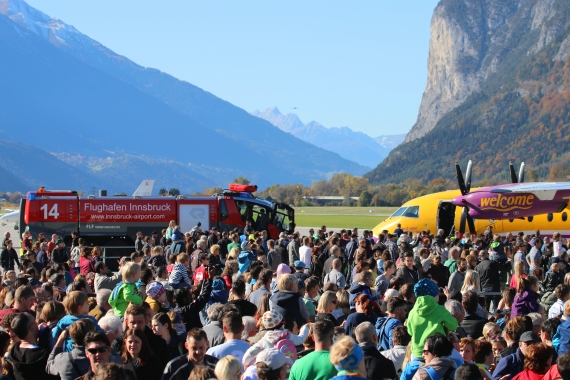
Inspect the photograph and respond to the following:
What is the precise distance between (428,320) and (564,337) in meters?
1.37

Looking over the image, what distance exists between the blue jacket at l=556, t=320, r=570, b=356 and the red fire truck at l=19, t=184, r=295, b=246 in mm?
19063

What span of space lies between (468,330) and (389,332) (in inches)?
47.1

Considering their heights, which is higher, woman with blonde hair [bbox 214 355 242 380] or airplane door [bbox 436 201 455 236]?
airplane door [bbox 436 201 455 236]

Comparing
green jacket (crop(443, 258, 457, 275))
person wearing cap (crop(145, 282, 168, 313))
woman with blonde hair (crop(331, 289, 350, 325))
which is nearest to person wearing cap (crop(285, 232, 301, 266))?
green jacket (crop(443, 258, 457, 275))

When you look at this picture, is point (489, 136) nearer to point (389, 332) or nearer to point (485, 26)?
point (485, 26)

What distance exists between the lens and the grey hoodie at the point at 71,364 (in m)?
6.03

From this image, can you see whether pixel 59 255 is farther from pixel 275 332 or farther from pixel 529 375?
pixel 529 375

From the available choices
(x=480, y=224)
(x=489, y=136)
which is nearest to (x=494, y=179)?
(x=489, y=136)

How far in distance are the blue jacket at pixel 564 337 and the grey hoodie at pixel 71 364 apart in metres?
4.27

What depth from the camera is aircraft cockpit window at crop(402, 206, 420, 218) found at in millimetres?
25719

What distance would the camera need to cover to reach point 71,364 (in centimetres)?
605

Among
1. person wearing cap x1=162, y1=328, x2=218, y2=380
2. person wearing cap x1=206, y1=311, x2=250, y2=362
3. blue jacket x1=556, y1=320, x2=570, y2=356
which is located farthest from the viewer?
blue jacket x1=556, y1=320, x2=570, y2=356

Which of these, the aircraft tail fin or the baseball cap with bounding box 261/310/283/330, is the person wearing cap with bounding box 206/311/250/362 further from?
the aircraft tail fin

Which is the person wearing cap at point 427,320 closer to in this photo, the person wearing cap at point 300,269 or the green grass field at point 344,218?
the person wearing cap at point 300,269
